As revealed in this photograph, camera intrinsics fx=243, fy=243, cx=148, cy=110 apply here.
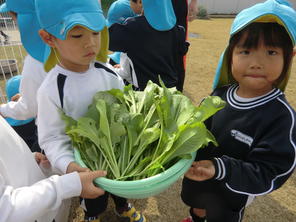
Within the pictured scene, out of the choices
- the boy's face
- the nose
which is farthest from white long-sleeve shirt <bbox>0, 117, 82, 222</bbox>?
the boy's face

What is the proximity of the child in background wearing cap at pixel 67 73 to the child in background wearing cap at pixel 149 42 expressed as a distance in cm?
89

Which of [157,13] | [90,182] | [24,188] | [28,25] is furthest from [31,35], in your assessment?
[90,182]

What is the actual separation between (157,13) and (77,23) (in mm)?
1172

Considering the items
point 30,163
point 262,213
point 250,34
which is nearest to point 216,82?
point 250,34

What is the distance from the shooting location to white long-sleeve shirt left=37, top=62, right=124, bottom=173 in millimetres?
1180

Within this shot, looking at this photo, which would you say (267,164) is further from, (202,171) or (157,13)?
(157,13)

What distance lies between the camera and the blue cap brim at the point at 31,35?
1.68 metres

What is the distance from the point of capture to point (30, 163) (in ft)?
4.08

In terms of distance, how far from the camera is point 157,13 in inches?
83.0

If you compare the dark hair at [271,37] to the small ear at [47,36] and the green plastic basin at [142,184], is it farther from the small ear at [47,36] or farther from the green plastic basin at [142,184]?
the small ear at [47,36]

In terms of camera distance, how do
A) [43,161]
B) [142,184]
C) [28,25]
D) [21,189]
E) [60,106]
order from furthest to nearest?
[28,25] → [43,161] → [60,106] → [21,189] → [142,184]

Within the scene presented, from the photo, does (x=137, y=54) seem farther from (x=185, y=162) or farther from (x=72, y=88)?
(x=185, y=162)

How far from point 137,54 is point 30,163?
4.62 ft

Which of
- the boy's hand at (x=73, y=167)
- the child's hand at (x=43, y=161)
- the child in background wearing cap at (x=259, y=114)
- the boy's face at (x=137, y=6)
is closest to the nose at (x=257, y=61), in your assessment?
the child in background wearing cap at (x=259, y=114)
